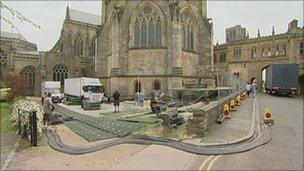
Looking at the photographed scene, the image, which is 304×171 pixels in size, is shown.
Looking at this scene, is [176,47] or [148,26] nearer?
[176,47]

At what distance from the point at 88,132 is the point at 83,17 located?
58.6 meters

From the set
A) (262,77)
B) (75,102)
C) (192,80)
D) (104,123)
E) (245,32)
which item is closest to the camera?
(104,123)

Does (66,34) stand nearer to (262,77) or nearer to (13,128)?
(262,77)

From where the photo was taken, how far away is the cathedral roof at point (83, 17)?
215 feet

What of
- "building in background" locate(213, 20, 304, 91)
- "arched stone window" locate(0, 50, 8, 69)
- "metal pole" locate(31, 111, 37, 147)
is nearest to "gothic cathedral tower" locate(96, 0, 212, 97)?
"metal pole" locate(31, 111, 37, 147)

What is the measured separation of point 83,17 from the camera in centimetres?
6781

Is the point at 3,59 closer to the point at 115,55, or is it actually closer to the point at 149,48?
the point at 115,55

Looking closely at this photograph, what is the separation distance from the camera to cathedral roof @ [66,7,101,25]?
65.6 meters

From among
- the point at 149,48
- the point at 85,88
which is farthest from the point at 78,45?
the point at 149,48

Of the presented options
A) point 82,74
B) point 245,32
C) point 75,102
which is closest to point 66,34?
point 82,74

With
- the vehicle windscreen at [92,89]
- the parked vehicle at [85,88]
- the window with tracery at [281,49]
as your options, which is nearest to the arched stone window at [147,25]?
the parked vehicle at [85,88]

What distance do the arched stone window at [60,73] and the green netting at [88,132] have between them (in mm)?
32368

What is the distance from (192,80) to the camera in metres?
33.5

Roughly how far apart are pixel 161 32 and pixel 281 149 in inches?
920
